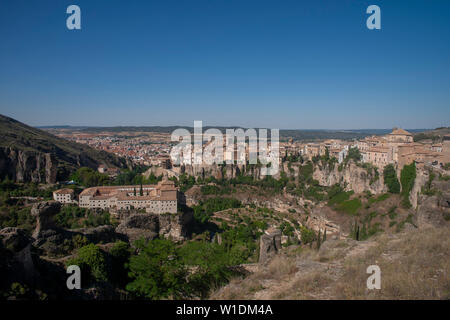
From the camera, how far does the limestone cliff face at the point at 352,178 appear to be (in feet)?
103

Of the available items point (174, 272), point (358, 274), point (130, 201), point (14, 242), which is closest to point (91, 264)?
point (14, 242)

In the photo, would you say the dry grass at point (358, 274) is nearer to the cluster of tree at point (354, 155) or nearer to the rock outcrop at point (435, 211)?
A: the rock outcrop at point (435, 211)

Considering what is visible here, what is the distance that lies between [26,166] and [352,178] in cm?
4162

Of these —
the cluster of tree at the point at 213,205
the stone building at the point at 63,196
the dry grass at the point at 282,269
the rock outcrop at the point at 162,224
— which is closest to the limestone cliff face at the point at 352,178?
the cluster of tree at the point at 213,205

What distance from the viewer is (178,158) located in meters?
54.0

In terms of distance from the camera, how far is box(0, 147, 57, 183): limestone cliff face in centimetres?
3775

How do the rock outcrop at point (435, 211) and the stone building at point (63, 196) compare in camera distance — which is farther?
the stone building at point (63, 196)

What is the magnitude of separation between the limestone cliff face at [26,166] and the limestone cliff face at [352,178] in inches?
1430

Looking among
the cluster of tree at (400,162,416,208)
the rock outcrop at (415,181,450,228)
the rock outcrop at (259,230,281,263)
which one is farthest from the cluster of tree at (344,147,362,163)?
the rock outcrop at (259,230,281,263)

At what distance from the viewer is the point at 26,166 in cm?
3834

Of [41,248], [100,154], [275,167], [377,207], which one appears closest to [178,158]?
[275,167]

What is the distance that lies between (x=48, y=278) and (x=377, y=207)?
2736cm

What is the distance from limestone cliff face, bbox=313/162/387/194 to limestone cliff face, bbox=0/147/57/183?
3632 cm
